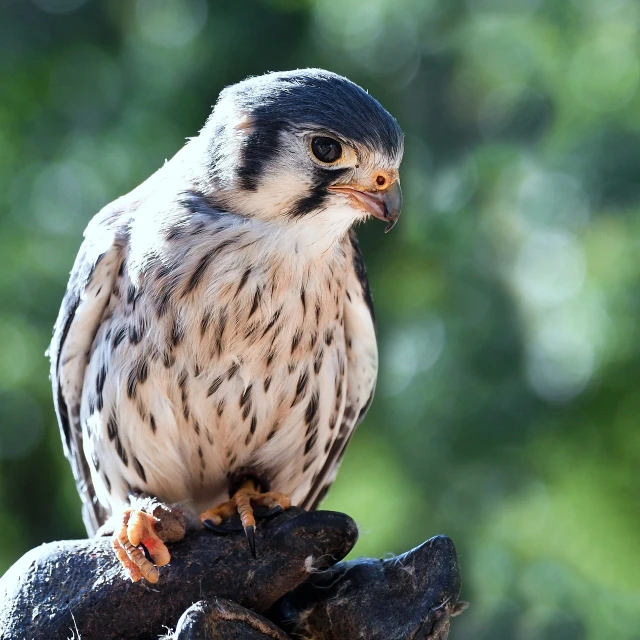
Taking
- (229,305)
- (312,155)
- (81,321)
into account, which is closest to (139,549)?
(229,305)

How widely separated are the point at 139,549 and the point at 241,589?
0.26 meters

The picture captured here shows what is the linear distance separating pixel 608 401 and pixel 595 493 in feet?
1.37

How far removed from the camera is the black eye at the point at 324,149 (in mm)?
2447

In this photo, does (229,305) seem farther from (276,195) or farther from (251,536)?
(251,536)

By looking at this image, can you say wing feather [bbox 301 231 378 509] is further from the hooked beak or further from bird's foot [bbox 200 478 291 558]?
bird's foot [bbox 200 478 291 558]

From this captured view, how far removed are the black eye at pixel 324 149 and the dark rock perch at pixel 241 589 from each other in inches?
33.9

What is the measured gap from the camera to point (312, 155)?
2.45 m

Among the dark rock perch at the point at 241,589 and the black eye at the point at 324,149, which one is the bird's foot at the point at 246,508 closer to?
the dark rock perch at the point at 241,589

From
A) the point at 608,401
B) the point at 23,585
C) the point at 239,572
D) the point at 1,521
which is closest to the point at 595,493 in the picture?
the point at 608,401

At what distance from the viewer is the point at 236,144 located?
8.42ft

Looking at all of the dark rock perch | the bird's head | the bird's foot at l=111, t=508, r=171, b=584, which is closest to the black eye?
the bird's head

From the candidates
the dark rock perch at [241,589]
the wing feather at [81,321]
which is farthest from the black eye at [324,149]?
the dark rock perch at [241,589]

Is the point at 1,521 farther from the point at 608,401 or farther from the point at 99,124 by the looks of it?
the point at 608,401

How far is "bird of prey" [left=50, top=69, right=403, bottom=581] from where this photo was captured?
2.46 m
